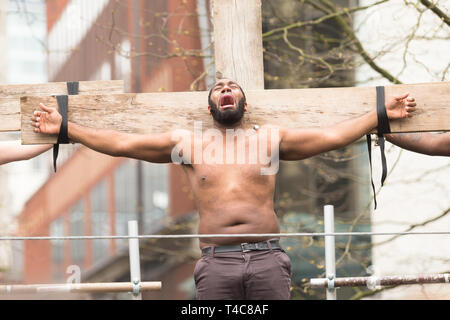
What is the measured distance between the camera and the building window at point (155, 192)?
10.5 meters

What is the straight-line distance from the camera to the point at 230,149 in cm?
407

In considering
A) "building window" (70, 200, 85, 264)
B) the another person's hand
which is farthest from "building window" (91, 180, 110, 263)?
the another person's hand

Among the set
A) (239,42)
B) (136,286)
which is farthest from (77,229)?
(239,42)

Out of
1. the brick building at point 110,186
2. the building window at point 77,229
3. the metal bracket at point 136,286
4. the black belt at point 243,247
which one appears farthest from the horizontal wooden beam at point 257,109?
the building window at point 77,229

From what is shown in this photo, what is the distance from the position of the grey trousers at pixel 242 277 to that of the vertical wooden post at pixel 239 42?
857 mm

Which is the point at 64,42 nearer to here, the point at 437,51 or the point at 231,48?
the point at 437,51

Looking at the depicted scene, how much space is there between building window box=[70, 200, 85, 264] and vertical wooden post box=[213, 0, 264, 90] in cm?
520

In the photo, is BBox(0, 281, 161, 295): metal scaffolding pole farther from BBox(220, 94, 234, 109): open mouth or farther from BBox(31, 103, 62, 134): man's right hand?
BBox(220, 94, 234, 109): open mouth

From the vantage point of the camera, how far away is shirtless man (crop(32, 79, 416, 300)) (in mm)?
3973

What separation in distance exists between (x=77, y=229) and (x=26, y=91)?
5.74 meters

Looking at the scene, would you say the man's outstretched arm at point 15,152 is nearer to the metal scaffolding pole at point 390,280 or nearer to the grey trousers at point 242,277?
the grey trousers at point 242,277

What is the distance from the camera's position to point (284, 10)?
28.8 feet
